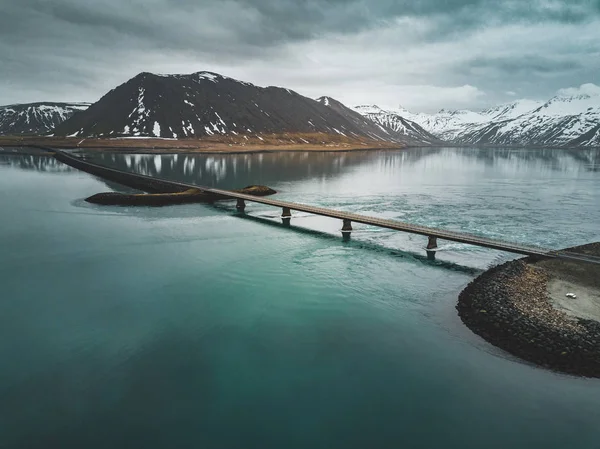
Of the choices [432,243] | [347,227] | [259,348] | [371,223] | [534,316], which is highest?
[371,223]

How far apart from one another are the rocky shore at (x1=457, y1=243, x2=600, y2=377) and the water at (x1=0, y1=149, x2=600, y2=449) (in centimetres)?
107

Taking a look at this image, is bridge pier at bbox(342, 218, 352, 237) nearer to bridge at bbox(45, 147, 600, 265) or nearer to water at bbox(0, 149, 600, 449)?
bridge at bbox(45, 147, 600, 265)

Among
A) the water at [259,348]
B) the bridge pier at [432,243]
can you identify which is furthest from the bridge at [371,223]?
the water at [259,348]

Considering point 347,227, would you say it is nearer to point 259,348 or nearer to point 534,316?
point 534,316

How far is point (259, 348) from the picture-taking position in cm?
2505

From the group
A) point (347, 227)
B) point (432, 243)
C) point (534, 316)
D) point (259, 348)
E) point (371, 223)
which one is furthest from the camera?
point (347, 227)

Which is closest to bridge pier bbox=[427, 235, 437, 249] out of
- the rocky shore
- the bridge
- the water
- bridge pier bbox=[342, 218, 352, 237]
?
the bridge

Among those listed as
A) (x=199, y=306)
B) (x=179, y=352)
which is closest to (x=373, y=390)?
(x=179, y=352)

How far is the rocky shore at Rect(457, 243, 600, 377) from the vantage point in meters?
22.3

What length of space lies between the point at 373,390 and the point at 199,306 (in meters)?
15.3

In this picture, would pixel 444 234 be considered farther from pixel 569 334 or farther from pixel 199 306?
pixel 199 306

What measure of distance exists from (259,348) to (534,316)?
18.0 meters

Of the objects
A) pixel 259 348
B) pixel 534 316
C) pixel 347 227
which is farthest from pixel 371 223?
pixel 259 348

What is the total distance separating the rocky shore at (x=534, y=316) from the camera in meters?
22.3
